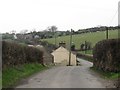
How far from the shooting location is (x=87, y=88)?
18.4 metres

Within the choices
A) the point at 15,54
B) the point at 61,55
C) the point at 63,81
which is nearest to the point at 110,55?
the point at 15,54

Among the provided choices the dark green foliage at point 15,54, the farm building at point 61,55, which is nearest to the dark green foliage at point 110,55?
the dark green foliage at point 15,54

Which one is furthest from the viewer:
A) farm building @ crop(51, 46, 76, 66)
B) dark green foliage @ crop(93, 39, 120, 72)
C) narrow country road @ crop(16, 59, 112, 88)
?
farm building @ crop(51, 46, 76, 66)

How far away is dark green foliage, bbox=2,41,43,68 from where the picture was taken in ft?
→ 82.9

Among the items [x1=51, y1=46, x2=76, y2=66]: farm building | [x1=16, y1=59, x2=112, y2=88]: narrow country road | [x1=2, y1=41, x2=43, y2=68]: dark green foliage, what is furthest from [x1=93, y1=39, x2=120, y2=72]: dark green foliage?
[x1=51, y1=46, x2=76, y2=66]: farm building

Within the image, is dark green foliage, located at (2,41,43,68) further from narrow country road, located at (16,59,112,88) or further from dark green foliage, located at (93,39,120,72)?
dark green foliage, located at (93,39,120,72)

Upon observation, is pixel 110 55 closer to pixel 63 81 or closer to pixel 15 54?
pixel 15 54

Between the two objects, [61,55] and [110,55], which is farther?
[61,55]

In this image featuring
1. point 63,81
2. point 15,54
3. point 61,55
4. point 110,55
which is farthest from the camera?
point 61,55

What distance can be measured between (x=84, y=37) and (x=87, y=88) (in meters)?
104

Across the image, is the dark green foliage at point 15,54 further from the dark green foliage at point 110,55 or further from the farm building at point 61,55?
the farm building at point 61,55

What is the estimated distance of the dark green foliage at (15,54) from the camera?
25.3 meters

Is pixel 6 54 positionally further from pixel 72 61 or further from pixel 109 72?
pixel 72 61

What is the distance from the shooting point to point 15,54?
98.7 feet
